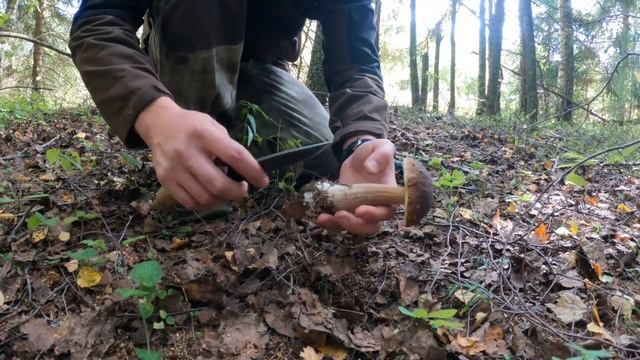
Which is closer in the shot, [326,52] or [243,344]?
[243,344]

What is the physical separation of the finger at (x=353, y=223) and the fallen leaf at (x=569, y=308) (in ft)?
2.43

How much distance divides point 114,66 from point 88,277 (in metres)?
0.80

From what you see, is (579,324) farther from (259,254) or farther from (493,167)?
(493,167)

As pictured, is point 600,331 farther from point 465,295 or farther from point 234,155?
point 234,155

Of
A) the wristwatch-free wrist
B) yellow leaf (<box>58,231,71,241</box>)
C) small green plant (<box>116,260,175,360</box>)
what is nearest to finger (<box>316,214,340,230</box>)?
the wristwatch-free wrist

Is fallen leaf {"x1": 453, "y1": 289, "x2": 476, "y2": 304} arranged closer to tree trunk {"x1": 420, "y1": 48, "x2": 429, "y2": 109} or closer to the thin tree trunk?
tree trunk {"x1": 420, "y1": 48, "x2": 429, "y2": 109}

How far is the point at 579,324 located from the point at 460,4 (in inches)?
628

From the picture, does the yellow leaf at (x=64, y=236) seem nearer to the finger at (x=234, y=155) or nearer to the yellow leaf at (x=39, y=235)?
the yellow leaf at (x=39, y=235)

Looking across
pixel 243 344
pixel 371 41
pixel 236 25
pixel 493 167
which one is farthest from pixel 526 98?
pixel 243 344

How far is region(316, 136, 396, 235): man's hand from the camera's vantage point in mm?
1734

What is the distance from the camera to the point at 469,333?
5.06 ft

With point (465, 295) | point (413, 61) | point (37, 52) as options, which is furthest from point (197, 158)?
point (413, 61)

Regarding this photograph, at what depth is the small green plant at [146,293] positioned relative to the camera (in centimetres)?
131

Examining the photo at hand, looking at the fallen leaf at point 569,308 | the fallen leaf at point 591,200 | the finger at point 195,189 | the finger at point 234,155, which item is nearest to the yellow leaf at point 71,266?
the finger at point 195,189
